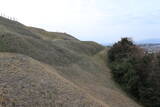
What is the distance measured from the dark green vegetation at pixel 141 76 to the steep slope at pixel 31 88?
312 inches

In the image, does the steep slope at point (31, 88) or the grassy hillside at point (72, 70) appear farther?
the grassy hillside at point (72, 70)

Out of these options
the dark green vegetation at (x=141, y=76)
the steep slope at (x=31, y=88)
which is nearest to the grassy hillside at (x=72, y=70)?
the steep slope at (x=31, y=88)

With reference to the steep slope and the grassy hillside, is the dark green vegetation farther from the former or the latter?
the steep slope

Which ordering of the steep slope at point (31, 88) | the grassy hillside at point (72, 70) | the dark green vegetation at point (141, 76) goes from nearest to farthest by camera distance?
the steep slope at point (31, 88), the grassy hillside at point (72, 70), the dark green vegetation at point (141, 76)

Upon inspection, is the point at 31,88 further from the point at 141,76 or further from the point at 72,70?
the point at 141,76

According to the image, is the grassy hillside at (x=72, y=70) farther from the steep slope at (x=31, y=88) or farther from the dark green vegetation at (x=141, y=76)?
the dark green vegetation at (x=141, y=76)

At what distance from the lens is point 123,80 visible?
1936 cm

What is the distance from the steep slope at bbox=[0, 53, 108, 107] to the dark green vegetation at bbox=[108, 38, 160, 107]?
312 inches

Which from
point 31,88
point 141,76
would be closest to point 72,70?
point 141,76

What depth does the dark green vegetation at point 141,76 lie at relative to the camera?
1677cm

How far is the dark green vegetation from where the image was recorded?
16766 mm

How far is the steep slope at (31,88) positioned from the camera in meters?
7.89

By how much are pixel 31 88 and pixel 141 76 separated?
40.2ft

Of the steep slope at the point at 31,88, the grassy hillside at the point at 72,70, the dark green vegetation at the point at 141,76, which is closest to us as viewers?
the steep slope at the point at 31,88
